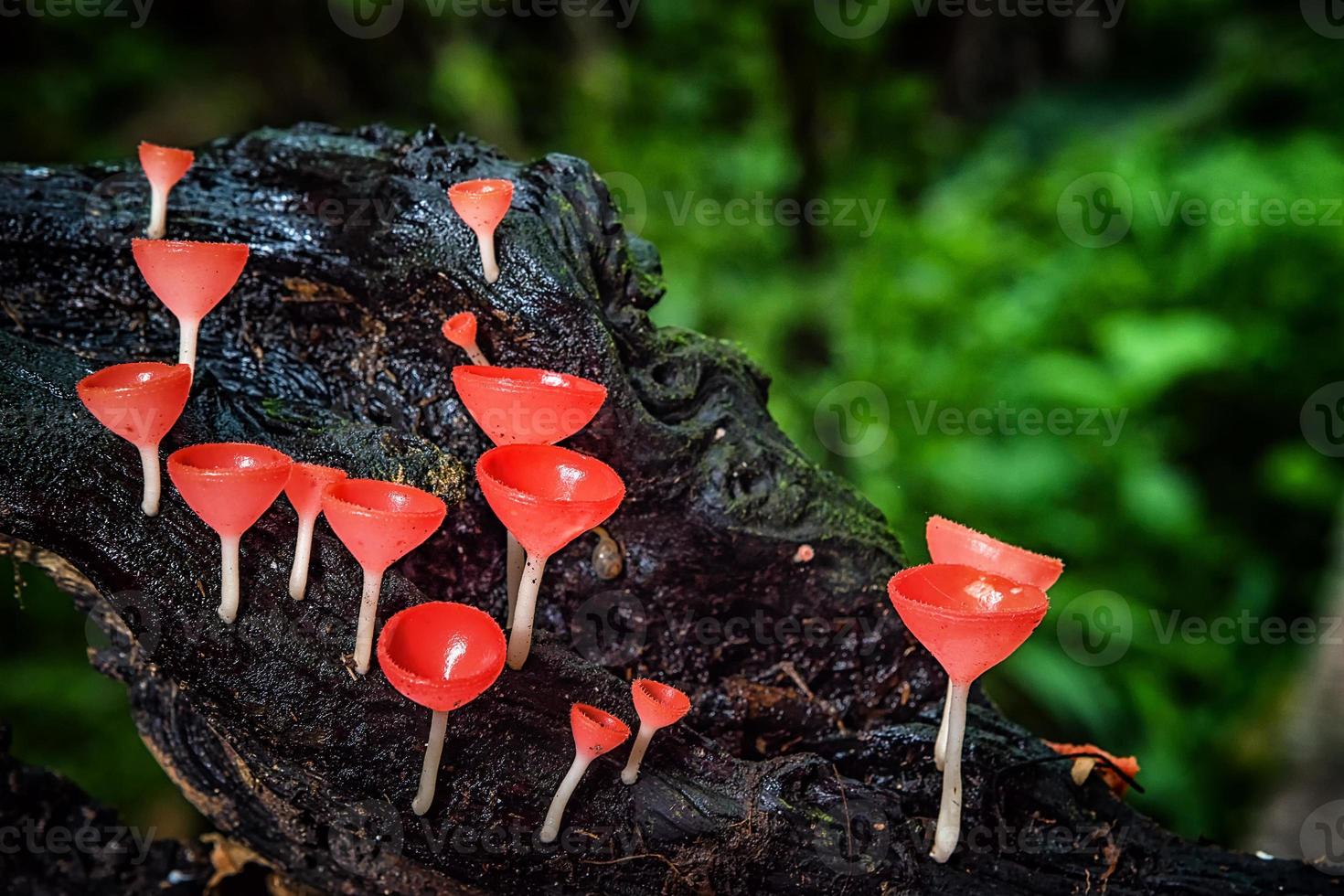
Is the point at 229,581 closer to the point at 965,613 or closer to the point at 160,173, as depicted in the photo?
the point at 160,173

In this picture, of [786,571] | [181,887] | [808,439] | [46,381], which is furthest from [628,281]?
[808,439]

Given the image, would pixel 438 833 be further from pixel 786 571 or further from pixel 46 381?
pixel 46 381

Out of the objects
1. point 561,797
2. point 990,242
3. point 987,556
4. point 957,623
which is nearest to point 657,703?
point 561,797

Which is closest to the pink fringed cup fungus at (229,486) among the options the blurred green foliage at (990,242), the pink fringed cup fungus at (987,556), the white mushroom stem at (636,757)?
the white mushroom stem at (636,757)

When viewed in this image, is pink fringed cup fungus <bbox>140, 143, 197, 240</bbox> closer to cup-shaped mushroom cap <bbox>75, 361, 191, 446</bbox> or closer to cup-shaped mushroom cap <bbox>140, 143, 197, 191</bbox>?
cup-shaped mushroom cap <bbox>140, 143, 197, 191</bbox>

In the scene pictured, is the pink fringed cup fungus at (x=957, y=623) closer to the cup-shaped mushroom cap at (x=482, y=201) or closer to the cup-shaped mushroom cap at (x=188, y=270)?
the cup-shaped mushroom cap at (x=482, y=201)
